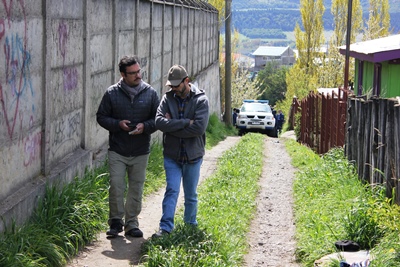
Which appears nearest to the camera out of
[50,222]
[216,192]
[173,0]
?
[50,222]

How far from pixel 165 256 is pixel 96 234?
1.41m

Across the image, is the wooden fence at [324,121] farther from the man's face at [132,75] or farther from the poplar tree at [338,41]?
the poplar tree at [338,41]

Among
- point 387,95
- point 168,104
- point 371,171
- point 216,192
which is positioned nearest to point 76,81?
point 168,104

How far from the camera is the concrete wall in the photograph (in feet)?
22.9

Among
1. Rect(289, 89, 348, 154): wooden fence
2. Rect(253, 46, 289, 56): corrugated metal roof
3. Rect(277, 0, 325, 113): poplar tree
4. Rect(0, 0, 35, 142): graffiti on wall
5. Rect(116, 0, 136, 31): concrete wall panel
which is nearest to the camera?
Rect(0, 0, 35, 142): graffiti on wall

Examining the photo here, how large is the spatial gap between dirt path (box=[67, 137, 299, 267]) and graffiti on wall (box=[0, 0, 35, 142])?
152 cm

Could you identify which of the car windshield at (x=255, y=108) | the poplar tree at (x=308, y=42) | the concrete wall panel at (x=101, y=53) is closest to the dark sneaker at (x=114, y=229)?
the concrete wall panel at (x=101, y=53)

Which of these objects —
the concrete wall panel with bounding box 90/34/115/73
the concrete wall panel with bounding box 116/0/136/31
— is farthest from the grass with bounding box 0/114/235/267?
the concrete wall panel with bounding box 116/0/136/31

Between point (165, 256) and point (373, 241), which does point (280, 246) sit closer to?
point (373, 241)

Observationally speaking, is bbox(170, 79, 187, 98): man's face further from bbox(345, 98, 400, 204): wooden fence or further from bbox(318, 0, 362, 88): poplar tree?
bbox(318, 0, 362, 88): poplar tree

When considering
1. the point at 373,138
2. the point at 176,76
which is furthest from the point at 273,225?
the point at 176,76

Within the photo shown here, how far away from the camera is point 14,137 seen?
7.13 metres

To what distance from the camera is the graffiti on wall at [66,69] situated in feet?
28.7

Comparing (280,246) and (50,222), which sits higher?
(50,222)
